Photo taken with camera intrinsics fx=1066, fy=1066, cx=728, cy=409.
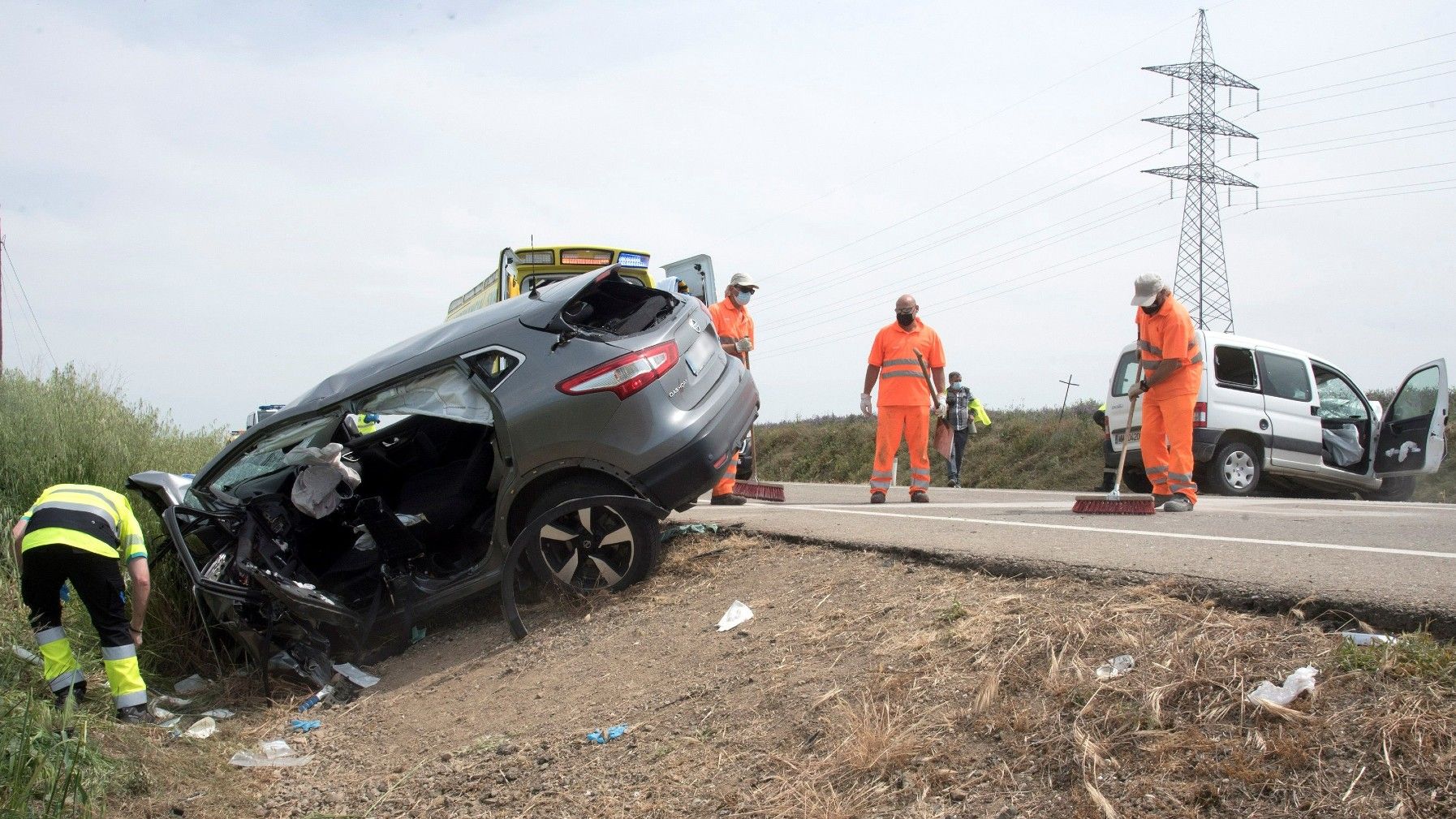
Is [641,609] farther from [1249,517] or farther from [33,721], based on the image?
[1249,517]

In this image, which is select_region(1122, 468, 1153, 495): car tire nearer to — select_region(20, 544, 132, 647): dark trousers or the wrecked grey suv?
the wrecked grey suv

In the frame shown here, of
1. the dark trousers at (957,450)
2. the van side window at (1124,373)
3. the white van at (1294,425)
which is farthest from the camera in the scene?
the dark trousers at (957,450)

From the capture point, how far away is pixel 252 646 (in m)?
5.50

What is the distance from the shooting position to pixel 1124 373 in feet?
41.3

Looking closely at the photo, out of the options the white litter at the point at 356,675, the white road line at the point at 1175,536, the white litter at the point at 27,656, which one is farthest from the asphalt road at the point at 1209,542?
the white litter at the point at 27,656

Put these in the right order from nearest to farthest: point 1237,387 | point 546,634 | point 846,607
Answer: point 846,607 < point 546,634 < point 1237,387

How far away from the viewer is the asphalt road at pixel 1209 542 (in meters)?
3.73

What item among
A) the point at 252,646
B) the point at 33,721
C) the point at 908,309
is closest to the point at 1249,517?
the point at 908,309

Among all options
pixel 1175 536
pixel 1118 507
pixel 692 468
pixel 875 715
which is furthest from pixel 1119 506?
pixel 875 715

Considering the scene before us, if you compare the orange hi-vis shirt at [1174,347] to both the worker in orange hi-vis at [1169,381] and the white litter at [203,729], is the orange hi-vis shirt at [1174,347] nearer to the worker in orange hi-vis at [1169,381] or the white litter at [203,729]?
the worker in orange hi-vis at [1169,381]

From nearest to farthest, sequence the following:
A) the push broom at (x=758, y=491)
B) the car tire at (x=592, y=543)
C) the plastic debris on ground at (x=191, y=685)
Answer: the car tire at (x=592, y=543) → the plastic debris on ground at (x=191, y=685) → the push broom at (x=758, y=491)

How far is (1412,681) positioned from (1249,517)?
4.54 m

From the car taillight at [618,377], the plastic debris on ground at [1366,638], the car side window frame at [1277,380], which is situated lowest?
the plastic debris on ground at [1366,638]

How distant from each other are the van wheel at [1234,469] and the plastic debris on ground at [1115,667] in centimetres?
907
